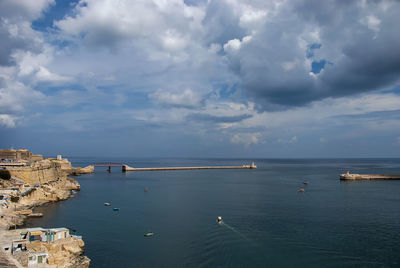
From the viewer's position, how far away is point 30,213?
4859cm

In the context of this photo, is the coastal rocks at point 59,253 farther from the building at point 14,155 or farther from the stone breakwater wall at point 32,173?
the building at point 14,155

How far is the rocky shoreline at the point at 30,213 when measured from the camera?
91.2 ft

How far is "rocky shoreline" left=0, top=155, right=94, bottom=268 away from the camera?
2781 cm

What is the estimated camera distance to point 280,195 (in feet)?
237

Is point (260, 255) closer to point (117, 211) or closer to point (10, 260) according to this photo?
point (10, 260)

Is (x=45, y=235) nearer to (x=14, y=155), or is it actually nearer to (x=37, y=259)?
(x=37, y=259)

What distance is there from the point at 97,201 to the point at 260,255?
4464 centimetres

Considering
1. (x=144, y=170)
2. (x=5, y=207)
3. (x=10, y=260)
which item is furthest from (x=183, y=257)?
(x=144, y=170)

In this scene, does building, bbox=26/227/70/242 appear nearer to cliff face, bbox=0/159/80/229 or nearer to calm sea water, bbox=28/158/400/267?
calm sea water, bbox=28/158/400/267

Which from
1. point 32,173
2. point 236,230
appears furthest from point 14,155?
point 236,230

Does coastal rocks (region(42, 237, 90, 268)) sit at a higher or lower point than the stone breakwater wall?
lower

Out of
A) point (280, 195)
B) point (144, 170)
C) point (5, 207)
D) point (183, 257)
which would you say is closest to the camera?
point (183, 257)

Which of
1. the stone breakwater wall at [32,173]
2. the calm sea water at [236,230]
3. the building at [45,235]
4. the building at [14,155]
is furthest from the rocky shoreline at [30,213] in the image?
the building at [14,155]

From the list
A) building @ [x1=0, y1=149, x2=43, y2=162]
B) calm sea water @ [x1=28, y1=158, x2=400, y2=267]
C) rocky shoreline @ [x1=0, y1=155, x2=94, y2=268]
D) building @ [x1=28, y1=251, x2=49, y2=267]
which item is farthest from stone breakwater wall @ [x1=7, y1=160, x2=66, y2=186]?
building @ [x1=28, y1=251, x2=49, y2=267]
